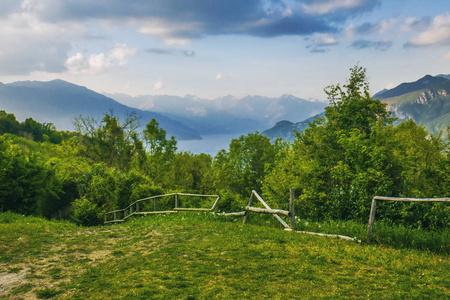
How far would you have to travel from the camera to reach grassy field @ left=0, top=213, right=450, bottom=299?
6137 mm

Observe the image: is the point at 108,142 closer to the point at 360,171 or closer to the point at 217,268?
the point at 360,171

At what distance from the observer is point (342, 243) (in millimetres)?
9102

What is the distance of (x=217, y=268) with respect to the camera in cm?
747

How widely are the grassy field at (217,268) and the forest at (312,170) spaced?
453 centimetres

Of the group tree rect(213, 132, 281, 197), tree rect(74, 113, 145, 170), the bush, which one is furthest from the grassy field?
tree rect(213, 132, 281, 197)

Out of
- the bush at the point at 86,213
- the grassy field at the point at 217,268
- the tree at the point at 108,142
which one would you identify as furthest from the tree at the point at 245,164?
the grassy field at the point at 217,268

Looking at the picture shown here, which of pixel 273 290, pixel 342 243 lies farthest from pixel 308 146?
pixel 273 290

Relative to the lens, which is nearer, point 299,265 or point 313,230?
point 299,265

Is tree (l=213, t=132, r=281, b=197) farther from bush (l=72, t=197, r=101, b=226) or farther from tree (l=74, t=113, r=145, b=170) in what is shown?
bush (l=72, t=197, r=101, b=226)

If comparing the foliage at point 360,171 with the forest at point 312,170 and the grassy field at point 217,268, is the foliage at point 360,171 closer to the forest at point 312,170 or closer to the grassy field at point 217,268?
the forest at point 312,170

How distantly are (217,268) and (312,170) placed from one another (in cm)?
1342

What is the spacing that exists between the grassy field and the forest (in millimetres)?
4530

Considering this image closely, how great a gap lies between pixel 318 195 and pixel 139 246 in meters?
9.89

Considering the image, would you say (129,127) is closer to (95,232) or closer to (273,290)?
(95,232)
